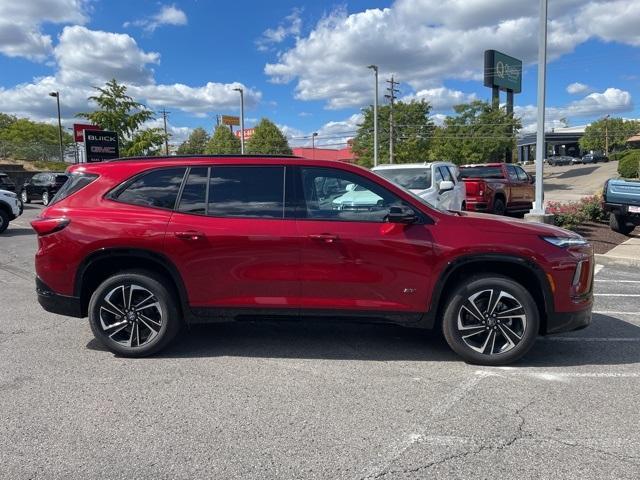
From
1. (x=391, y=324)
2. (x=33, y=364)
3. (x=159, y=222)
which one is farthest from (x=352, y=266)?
(x=33, y=364)

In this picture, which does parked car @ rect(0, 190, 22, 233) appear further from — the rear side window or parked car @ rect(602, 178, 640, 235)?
parked car @ rect(602, 178, 640, 235)

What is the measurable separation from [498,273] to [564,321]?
25.9 inches

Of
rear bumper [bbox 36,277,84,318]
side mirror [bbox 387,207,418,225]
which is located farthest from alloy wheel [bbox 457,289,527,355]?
rear bumper [bbox 36,277,84,318]

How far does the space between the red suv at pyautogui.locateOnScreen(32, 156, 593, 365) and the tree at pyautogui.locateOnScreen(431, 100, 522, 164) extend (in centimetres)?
4190

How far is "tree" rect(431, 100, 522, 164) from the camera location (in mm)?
44219

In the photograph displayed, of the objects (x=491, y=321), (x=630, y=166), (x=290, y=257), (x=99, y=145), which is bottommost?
(x=491, y=321)

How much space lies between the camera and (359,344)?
16.9 feet

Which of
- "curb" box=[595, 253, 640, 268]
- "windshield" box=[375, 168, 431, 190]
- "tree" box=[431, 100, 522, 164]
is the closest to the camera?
"curb" box=[595, 253, 640, 268]

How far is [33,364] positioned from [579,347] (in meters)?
5.02

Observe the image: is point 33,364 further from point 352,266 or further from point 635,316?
point 635,316

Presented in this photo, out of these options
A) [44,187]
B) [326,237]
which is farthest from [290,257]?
[44,187]

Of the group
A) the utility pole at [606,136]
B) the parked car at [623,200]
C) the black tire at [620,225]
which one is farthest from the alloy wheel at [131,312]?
the utility pole at [606,136]

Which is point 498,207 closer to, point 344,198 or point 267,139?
point 344,198

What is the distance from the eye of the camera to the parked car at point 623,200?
11430 mm
